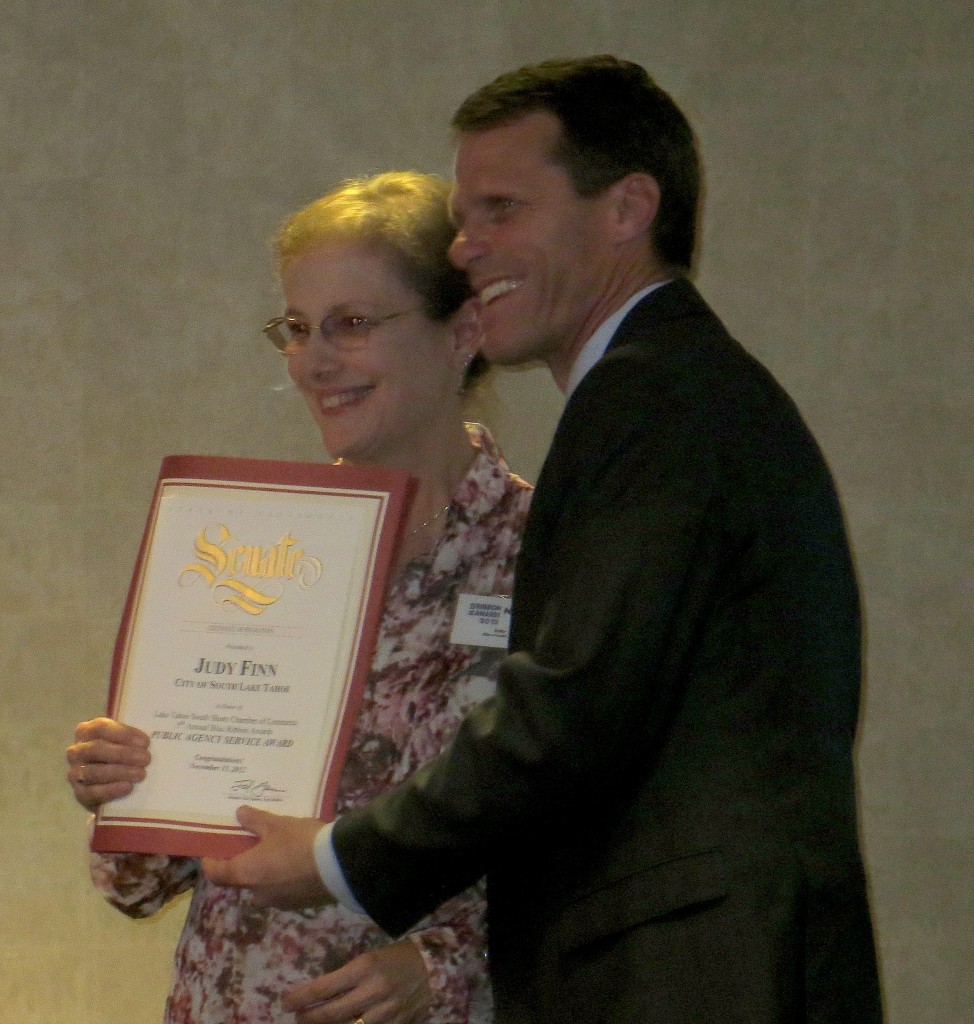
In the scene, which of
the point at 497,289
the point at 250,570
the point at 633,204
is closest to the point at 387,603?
the point at 250,570

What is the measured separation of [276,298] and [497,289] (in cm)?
171

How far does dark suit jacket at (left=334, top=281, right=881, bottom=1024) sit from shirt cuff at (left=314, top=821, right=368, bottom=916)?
0.17 ft

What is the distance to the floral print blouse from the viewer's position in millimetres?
1710

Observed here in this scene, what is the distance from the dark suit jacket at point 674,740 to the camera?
50.7 inches

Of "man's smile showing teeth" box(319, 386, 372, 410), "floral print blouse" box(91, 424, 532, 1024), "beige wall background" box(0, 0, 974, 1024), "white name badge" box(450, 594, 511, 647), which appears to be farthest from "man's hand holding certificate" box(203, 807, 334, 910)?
"beige wall background" box(0, 0, 974, 1024)

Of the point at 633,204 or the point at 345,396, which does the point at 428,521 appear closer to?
the point at 345,396

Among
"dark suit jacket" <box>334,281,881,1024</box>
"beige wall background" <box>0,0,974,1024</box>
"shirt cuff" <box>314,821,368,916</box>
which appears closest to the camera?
"dark suit jacket" <box>334,281,881,1024</box>

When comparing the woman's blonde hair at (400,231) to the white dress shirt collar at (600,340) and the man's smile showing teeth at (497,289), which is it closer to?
the man's smile showing teeth at (497,289)

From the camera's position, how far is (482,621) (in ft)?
5.83

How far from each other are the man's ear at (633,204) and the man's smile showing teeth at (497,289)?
13 centimetres

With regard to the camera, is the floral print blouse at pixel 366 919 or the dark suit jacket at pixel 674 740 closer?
the dark suit jacket at pixel 674 740

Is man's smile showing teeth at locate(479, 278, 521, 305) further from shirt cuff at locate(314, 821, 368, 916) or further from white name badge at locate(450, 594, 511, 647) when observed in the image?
shirt cuff at locate(314, 821, 368, 916)

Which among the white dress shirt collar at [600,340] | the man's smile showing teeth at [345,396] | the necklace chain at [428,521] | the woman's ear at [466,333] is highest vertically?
the woman's ear at [466,333]
